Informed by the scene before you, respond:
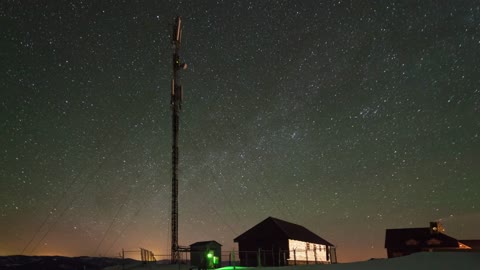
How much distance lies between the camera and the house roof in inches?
2717

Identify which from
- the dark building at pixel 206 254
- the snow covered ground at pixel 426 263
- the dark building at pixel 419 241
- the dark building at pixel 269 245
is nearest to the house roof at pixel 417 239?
the dark building at pixel 419 241

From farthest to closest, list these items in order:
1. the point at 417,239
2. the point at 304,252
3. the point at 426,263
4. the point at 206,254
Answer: the point at 417,239 < the point at 304,252 < the point at 206,254 < the point at 426,263

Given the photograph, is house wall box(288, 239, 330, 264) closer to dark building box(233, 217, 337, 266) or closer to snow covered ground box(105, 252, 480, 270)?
dark building box(233, 217, 337, 266)

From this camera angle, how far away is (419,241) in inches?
2746

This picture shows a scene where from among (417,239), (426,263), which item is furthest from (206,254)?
(417,239)

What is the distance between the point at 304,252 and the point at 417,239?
31.1 meters

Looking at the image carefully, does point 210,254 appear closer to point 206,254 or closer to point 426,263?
point 206,254

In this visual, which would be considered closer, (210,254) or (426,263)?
(426,263)

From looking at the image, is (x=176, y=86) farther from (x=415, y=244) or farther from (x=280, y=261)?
(x=415, y=244)

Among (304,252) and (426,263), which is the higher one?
(304,252)

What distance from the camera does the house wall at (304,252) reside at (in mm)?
43844

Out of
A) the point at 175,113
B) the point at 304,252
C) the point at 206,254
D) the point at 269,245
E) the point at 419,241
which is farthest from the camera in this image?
the point at 419,241

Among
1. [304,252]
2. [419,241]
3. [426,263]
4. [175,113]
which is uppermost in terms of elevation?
Answer: [175,113]

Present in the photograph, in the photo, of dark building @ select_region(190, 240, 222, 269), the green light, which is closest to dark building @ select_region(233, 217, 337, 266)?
dark building @ select_region(190, 240, 222, 269)
